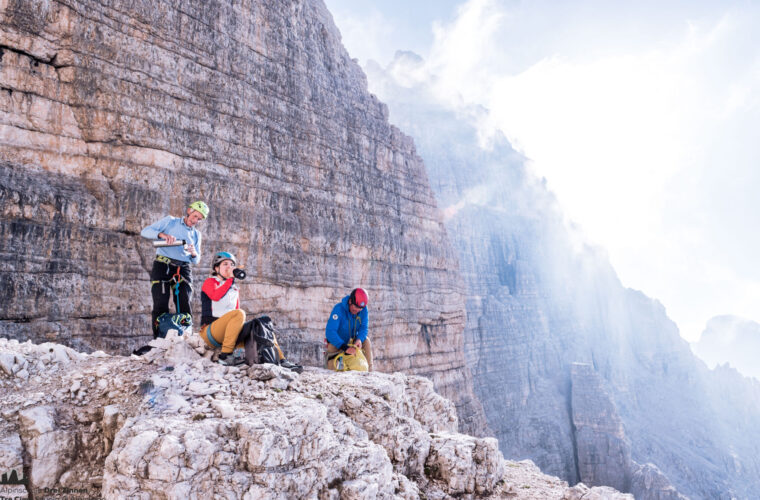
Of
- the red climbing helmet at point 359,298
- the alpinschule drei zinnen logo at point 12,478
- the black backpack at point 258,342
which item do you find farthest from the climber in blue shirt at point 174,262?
the alpinschule drei zinnen logo at point 12,478

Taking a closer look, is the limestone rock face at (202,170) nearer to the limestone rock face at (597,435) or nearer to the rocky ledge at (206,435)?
the rocky ledge at (206,435)

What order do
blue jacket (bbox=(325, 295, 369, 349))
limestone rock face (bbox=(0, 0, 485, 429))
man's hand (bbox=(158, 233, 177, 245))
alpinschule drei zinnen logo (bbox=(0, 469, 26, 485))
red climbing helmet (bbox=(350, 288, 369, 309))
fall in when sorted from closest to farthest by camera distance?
1. alpinschule drei zinnen logo (bbox=(0, 469, 26, 485))
2. man's hand (bbox=(158, 233, 177, 245))
3. red climbing helmet (bbox=(350, 288, 369, 309))
4. blue jacket (bbox=(325, 295, 369, 349))
5. limestone rock face (bbox=(0, 0, 485, 429))

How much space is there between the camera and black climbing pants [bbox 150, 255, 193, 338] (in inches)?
289

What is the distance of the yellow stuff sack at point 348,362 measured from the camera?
26.0 ft

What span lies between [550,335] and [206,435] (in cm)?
5495

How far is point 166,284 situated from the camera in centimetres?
738

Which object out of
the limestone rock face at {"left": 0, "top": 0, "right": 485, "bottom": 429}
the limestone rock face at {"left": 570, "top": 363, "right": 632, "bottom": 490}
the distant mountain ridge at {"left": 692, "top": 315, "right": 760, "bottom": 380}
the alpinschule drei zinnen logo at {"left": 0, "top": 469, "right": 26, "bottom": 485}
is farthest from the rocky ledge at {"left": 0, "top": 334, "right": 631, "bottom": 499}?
the distant mountain ridge at {"left": 692, "top": 315, "right": 760, "bottom": 380}

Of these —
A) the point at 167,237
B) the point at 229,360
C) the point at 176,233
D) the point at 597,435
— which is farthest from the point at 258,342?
the point at 597,435

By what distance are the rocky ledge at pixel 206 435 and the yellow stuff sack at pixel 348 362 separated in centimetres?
165

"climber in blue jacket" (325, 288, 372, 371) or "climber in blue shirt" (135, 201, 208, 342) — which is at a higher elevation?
"climber in blue shirt" (135, 201, 208, 342)

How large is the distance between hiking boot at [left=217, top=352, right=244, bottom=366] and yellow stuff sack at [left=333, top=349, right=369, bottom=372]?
249 centimetres

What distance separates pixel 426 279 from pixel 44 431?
19438 millimetres

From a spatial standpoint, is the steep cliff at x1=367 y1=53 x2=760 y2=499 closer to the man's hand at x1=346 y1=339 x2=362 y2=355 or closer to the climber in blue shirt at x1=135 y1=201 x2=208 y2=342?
the man's hand at x1=346 y1=339 x2=362 y2=355

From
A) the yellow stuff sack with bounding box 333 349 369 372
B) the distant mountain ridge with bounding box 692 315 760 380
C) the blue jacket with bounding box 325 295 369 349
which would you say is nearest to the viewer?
the yellow stuff sack with bounding box 333 349 369 372
